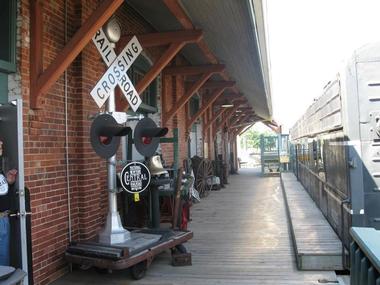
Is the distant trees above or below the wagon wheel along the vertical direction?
above

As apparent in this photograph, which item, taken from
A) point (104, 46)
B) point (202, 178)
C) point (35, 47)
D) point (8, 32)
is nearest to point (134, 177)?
point (104, 46)

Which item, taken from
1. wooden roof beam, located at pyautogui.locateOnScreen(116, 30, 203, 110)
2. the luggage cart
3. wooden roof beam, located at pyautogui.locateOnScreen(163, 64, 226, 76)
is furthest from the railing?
wooden roof beam, located at pyautogui.locateOnScreen(163, 64, 226, 76)

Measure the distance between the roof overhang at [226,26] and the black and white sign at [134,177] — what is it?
2.43 m

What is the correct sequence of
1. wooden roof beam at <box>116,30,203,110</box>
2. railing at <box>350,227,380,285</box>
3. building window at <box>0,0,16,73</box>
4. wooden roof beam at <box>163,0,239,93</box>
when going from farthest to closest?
wooden roof beam at <box>116,30,203,110</box> → wooden roof beam at <box>163,0,239,93</box> → building window at <box>0,0,16,73</box> → railing at <box>350,227,380,285</box>

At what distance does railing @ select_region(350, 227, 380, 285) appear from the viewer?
88.0 inches

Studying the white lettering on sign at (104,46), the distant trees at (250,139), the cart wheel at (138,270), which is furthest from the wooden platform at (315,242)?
the distant trees at (250,139)

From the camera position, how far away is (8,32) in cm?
453

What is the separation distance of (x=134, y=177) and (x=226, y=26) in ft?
10.7

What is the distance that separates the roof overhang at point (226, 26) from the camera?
20.7 feet

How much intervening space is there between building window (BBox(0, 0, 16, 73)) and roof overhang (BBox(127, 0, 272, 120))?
8.31ft

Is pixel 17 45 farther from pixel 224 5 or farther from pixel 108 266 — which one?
pixel 224 5

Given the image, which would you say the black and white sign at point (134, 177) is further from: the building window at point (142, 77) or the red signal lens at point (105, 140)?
the building window at point (142, 77)

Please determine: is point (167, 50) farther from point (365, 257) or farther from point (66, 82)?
point (365, 257)

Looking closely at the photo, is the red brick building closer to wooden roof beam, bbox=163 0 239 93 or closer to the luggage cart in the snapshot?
wooden roof beam, bbox=163 0 239 93
